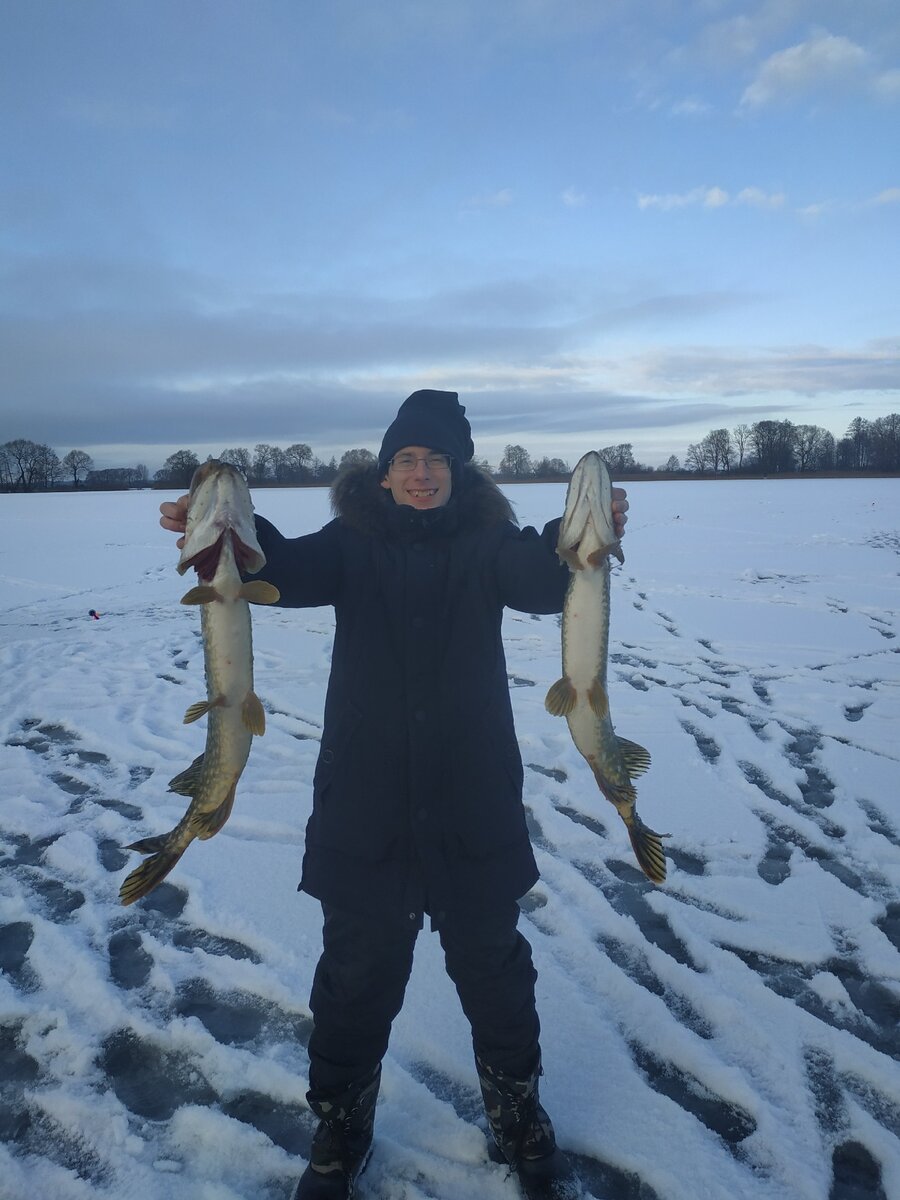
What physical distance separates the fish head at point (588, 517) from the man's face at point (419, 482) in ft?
1.53

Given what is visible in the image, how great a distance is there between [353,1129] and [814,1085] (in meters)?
1.57

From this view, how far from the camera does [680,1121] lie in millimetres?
2479

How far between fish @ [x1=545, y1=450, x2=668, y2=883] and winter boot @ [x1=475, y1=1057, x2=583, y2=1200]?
78 cm

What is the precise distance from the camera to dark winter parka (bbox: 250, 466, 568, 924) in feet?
7.39

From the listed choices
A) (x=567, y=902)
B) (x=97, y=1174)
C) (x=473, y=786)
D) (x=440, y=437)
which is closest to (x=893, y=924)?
(x=567, y=902)

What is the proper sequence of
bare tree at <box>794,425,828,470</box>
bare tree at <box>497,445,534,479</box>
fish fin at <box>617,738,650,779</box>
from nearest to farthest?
fish fin at <box>617,738,650,779</box>
bare tree at <box>497,445,534,479</box>
bare tree at <box>794,425,828,470</box>

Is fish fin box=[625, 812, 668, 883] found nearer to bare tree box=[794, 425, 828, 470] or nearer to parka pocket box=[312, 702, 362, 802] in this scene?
parka pocket box=[312, 702, 362, 802]

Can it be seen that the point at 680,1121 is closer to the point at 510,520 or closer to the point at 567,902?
the point at 567,902

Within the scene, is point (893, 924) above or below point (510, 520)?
below

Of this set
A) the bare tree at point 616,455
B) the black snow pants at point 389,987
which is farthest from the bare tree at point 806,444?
the black snow pants at point 389,987

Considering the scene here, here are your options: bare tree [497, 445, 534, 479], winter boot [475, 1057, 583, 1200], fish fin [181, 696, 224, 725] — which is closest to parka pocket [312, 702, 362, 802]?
fish fin [181, 696, 224, 725]

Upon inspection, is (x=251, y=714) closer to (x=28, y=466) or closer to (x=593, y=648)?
(x=593, y=648)

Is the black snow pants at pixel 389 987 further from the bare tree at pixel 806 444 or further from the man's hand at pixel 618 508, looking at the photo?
the bare tree at pixel 806 444

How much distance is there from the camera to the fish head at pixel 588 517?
2215 millimetres
